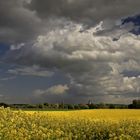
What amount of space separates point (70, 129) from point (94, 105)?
220 ft

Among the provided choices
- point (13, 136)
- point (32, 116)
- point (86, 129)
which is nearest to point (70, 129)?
point (86, 129)

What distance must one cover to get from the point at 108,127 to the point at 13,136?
9.77m

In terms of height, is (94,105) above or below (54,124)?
above

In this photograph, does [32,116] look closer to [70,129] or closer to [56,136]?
[70,129]

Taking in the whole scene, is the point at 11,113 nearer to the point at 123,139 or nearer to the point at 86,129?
the point at 86,129

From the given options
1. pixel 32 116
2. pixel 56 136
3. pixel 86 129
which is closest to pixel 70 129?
pixel 86 129

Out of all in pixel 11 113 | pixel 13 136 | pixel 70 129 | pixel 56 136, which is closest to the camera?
pixel 13 136

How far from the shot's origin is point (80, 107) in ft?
294

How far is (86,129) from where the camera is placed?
74.0 feet

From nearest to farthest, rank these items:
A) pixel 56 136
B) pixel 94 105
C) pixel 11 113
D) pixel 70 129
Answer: pixel 56 136 < pixel 11 113 < pixel 70 129 < pixel 94 105

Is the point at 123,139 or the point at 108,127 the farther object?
the point at 108,127

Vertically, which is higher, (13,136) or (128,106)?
(128,106)

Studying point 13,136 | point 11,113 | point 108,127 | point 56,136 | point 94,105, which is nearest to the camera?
point 13,136

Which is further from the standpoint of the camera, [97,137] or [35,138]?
[97,137]
